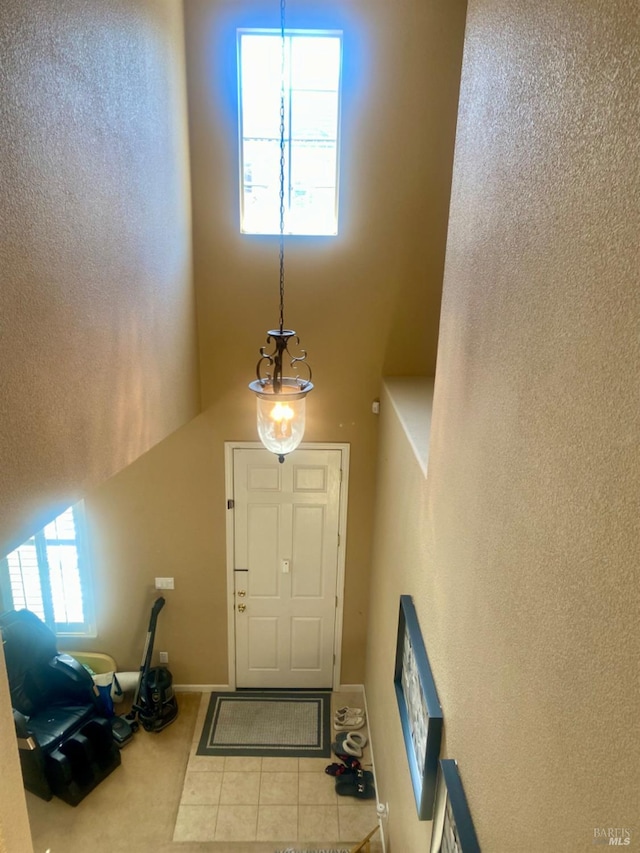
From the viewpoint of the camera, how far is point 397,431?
390 cm

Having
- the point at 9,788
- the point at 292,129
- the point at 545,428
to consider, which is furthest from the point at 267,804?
the point at 292,129

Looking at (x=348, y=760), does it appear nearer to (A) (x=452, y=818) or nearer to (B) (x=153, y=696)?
(B) (x=153, y=696)

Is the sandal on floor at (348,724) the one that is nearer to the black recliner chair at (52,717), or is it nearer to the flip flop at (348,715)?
the flip flop at (348,715)

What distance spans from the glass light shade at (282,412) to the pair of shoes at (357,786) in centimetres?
299

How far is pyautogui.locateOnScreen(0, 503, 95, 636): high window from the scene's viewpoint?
5.20 meters

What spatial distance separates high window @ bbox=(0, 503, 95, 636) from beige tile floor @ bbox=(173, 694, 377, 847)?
1.56 meters

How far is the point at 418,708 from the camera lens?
2777 mm

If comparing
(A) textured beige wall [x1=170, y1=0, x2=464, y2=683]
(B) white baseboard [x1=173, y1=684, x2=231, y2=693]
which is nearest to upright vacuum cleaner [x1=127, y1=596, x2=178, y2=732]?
(B) white baseboard [x1=173, y1=684, x2=231, y2=693]

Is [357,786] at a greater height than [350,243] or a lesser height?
lesser

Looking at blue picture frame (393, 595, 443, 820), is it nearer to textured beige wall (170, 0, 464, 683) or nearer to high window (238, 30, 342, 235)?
textured beige wall (170, 0, 464, 683)

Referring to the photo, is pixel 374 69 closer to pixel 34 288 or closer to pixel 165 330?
Answer: pixel 165 330

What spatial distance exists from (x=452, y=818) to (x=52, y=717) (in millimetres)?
3665

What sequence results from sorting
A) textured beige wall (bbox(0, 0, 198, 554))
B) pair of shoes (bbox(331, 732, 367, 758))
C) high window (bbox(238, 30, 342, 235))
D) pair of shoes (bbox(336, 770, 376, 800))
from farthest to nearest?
pair of shoes (bbox(331, 732, 367, 758)) → pair of shoes (bbox(336, 770, 376, 800)) → high window (bbox(238, 30, 342, 235)) → textured beige wall (bbox(0, 0, 198, 554))

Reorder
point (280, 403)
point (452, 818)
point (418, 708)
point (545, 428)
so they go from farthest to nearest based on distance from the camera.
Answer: point (280, 403) → point (418, 708) → point (452, 818) → point (545, 428)
